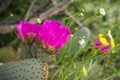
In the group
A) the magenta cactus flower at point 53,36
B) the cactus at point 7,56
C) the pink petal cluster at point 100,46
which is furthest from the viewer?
the cactus at point 7,56

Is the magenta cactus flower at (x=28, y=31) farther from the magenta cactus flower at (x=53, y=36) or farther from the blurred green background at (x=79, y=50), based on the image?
the blurred green background at (x=79, y=50)

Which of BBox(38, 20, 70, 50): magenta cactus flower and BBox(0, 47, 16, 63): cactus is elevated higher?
BBox(38, 20, 70, 50): magenta cactus flower

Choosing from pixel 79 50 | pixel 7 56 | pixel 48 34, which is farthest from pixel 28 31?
pixel 7 56

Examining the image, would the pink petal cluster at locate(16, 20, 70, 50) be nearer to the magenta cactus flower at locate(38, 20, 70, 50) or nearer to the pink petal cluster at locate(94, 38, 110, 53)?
the magenta cactus flower at locate(38, 20, 70, 50)

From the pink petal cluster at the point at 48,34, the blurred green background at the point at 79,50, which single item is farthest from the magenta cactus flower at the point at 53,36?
the blurred green background at the point at 79,50

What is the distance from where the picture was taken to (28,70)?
1596 millimetres

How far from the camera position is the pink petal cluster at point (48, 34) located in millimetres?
1546

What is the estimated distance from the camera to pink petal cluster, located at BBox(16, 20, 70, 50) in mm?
1546

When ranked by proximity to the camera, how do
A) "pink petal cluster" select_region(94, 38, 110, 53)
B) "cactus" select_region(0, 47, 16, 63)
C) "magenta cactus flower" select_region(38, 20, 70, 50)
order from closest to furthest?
"magenta cactus flower" select_region(38, 20, 70, 50) → "pink petal cluster" select_region(94, 38, 110, 53) → "cactus" select_region(0, 47, 16, 63)

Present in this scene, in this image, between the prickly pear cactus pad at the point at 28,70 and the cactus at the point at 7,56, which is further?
the cactus at the point at 7,56

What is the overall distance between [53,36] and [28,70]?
0.59 feet

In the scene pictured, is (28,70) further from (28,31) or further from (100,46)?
(100,46)

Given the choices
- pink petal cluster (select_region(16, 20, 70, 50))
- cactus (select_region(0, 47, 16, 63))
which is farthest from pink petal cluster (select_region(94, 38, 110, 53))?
cactus (select_region(0, 47, 16, 63))

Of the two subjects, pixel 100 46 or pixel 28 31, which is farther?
pixel 100 46
